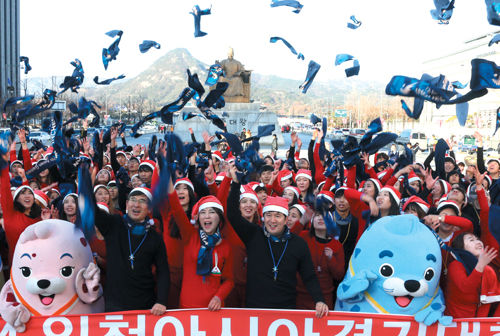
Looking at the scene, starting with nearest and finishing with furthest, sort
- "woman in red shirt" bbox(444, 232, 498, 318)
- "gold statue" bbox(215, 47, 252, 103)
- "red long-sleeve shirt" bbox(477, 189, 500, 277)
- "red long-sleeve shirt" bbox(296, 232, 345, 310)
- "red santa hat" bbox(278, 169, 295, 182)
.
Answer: "woman in red shirt" bbox(444, 232, 498, 318) → "red long-sleeve shirt" bbox(296, 232, 345, 310) → "red long-sleeve shirt" bbox(477, 189, 500, 277) → "red santa hat" bbox(278, 169, 295, 182) → "gold statue" bbox(215, 47, 252, 103)

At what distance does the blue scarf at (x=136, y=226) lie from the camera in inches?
144

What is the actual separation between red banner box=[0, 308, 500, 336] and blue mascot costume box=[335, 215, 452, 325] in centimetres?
9

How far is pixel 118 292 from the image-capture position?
11.8 ft

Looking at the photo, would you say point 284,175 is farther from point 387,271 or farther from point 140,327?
point 140,327

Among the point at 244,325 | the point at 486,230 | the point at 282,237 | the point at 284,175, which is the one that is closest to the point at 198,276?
the point at 244,325

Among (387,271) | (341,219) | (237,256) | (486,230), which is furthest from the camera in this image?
(341,219)

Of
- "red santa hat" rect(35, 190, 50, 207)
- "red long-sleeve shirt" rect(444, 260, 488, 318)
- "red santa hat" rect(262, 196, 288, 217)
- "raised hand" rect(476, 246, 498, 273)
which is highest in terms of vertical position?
"red santa hat" rect(262, 196, 288, 217)

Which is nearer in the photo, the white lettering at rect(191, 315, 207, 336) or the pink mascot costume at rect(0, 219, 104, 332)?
the pink mascot costume at rect(0, 219, 104, 332)

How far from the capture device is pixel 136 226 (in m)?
3.68

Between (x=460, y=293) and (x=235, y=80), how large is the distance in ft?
90.4

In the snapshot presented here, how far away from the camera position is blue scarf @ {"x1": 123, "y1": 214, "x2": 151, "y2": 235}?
366cm

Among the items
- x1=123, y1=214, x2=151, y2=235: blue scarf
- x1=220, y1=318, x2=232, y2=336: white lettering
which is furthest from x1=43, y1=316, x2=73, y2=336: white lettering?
x1=220, y1=318, x2=232, y2=336: white lettering

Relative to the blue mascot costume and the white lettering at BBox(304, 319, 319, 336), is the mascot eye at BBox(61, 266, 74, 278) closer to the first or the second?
the white lettering at BBox(304, 319, 319, 336)

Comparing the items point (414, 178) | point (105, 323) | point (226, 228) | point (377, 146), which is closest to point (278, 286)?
point (226, 228)
